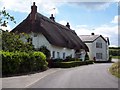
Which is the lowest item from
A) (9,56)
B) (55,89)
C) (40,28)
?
(55,89)

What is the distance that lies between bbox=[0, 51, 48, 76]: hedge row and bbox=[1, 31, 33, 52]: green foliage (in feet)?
3.87

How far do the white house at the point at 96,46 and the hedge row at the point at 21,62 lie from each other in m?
43.2

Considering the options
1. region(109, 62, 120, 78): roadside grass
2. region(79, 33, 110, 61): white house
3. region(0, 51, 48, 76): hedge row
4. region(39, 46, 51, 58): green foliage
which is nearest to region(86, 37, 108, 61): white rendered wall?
region(79, 33, 110, 61): white house

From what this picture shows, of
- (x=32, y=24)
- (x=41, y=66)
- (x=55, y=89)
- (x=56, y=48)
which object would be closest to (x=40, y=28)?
(x=32, y=24)

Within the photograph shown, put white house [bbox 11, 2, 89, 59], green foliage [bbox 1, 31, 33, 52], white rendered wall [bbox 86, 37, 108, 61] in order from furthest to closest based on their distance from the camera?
white rendered wall [bbox 86, 37, 108, 61] → white house [bbox 11, 2, 89, 59] → green foliage [bbox 1, 31, 33, 52]

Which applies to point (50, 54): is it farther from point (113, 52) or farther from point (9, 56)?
point (113, 52)

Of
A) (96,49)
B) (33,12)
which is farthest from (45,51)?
(96,49)

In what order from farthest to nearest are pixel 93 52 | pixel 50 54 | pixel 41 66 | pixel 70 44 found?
pixel 93 52 → pixel 70 44 → pixel 50 54 → pixel 41 66

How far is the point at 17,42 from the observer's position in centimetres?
2927

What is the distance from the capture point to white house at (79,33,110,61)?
76562mm

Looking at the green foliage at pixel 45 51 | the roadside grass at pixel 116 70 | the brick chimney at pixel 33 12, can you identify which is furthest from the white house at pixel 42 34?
the roadside grass at pixel 116 70

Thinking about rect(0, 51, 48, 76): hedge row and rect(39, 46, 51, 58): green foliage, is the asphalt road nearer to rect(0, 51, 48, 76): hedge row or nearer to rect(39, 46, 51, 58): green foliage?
rect(0, 51, 48, 76): hedge row

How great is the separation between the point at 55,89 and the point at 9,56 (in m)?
11.2

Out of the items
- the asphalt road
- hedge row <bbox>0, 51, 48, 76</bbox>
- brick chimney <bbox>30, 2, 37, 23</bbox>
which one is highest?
brick chimney <bbox>30, 2, 37, 23</bbox>
